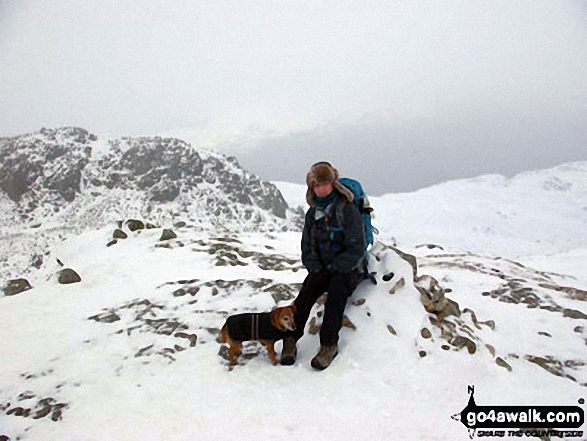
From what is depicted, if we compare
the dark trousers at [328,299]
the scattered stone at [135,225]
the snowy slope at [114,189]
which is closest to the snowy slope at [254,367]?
the dark trousers at [328,299]

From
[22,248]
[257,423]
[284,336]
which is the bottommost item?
[22,248]

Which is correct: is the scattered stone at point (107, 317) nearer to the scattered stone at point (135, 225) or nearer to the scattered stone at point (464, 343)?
the scattered stone at point (464, 343)

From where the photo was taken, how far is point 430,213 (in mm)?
162125

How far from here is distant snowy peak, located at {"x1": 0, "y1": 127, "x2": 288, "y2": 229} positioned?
89812 millimetres

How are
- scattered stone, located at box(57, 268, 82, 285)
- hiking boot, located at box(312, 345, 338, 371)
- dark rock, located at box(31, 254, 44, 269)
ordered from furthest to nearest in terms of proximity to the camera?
1. dark rock, located at box(31, 254, 44, 269)
2. scattered stone, located at box(57, 268, 82, 285)
3. hiking boot, located at box(312, 345, 338, 371)

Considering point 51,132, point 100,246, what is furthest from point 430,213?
point 100,246

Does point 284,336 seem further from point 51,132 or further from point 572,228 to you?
point 572,228

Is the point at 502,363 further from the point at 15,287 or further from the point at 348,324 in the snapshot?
the point at 15,287

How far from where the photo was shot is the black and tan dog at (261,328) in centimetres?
646

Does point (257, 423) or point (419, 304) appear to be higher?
point (419, 304)

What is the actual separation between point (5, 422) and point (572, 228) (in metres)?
189

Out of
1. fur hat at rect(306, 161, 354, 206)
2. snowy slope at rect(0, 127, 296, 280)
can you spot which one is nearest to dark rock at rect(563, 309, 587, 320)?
fur hat at rect(306, 161, 354, 206)

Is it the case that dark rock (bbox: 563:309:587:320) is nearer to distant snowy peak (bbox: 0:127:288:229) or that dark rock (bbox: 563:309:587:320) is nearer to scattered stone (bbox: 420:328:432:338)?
scattered stone (bbox: 420:328:432:338)

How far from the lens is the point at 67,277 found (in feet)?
41.2
